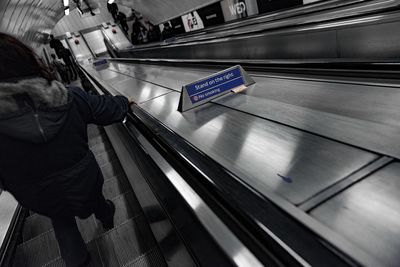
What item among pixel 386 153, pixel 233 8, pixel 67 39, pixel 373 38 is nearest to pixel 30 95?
pixel 386 153

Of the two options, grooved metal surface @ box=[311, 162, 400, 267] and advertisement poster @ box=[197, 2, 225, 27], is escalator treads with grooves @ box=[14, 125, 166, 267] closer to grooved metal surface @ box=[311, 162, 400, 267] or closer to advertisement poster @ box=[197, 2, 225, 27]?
grooved metal surface @ box=[311, 162, 400, 267]

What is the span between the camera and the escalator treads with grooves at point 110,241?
6.90 feet

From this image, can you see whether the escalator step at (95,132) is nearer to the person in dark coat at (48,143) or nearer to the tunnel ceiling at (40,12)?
the person in dark coat at (48,143)

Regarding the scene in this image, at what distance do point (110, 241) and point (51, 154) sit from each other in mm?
945

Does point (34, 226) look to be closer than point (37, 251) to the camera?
No

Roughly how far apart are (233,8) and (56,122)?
10448 mm

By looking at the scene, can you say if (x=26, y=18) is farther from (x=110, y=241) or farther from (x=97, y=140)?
(x=110, y=241)

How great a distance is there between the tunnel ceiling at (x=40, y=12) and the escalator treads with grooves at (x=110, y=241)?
8057 mm

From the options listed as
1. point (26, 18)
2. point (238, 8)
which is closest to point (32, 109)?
point (238, 8)

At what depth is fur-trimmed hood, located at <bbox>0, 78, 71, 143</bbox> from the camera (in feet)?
4.90

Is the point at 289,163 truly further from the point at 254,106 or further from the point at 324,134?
the point at 254,106

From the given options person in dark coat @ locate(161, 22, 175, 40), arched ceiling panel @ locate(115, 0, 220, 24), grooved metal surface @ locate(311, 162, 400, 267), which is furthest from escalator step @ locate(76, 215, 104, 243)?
person in dark coat @ locate(161, 22, 175, 40)

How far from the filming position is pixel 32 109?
156 centimetres

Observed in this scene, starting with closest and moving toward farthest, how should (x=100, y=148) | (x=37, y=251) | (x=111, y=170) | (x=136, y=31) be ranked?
1. (x=37, y=251)
2. (x=111, y=170)
3. (x=100, y=148)
4. (x=136, y=31)
